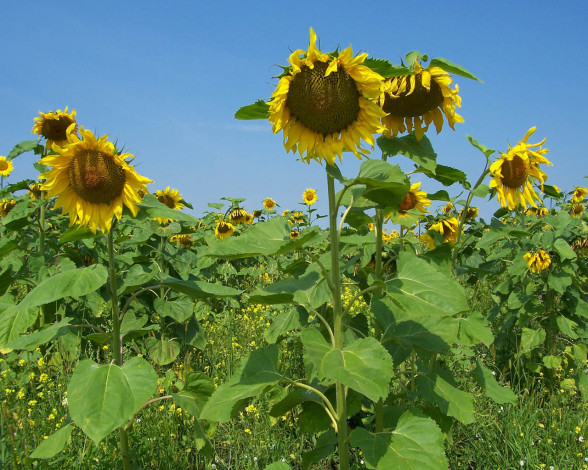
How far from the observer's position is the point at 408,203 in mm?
3115

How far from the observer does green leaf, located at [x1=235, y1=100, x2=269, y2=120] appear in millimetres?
1815

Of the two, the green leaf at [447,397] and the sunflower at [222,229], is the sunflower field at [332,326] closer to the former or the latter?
the green leaf at [447,397]

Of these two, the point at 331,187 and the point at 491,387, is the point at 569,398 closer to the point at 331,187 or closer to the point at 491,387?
the point at 491,387

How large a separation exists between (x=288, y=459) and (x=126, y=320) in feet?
6.41

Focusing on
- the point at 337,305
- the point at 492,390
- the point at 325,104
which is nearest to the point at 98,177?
the point at 325,104

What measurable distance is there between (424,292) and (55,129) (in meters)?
3.93

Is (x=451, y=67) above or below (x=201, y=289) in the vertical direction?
above

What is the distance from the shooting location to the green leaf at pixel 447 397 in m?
2.12

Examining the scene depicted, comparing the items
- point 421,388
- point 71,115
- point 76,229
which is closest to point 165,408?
point 76,229

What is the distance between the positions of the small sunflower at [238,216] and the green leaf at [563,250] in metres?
5.38

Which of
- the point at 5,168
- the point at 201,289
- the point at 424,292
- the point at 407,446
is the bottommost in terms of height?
the point at 407,446

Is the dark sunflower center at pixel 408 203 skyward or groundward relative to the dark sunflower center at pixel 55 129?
groundward

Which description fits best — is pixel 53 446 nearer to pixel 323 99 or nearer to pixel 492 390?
pixel 323 99

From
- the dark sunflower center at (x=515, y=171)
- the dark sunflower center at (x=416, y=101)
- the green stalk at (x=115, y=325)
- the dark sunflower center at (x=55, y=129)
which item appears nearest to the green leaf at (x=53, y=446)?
the green stalk at (x=115, y=325)
